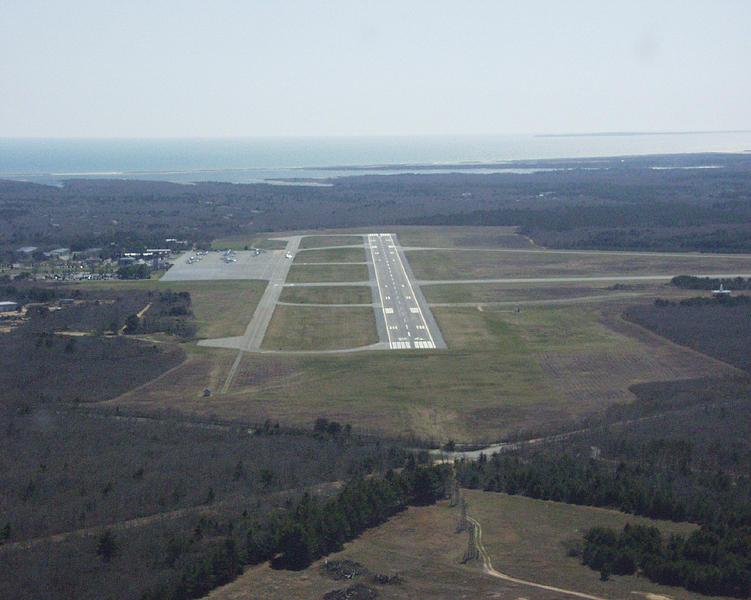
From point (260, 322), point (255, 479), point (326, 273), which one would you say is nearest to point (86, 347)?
point (260, 322)

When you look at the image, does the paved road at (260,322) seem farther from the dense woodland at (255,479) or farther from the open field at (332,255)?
the dense woodland at (255,479)

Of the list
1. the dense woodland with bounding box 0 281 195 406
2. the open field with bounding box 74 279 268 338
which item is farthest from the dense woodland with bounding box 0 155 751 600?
the open field with bounding box 74 279 268 338

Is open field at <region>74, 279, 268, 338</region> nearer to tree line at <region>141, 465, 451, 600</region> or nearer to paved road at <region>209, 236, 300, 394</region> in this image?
paved road at <region>209, 236, 300, 394</region>

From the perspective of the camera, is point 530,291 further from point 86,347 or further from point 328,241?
point 328,241

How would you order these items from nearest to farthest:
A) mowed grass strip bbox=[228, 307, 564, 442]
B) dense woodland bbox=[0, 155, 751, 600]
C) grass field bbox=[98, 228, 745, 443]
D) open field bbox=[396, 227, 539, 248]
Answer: dense woodland bbox=[0, 155, 751, 600] < mowed grass strip bbox=[228, 307, 564, 442] < grass field bbox=[98, 228, 745, 443] < open field bbox=[396, 227, 539, 248]

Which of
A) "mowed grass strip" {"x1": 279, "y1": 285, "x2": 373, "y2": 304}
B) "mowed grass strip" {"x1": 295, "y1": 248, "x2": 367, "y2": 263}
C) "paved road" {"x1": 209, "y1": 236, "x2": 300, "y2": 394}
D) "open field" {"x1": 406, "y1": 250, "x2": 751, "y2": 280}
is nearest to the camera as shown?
"paved road" {"x1": 209, "y1": 236, "x2": 300, "y2": 394}
